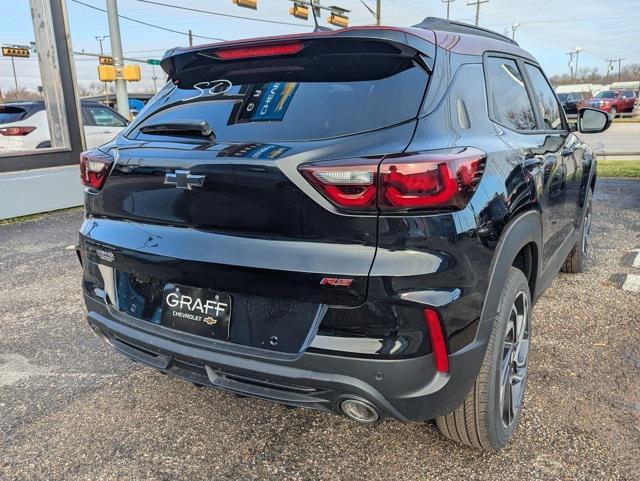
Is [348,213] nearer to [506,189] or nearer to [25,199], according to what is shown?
[506,189]

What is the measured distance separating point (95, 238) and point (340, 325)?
1.21 meters

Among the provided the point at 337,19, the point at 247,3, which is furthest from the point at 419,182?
the point at 337,19

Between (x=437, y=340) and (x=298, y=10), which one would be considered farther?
(x=298, y=10)

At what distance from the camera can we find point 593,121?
3900 mm

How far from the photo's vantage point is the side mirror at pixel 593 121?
389cm

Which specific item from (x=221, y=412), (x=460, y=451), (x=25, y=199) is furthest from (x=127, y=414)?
(x=25, y=199)

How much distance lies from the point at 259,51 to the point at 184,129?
0.45 metres

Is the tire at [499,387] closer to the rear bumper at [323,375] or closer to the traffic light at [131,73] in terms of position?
the rear bumper at [323,375]

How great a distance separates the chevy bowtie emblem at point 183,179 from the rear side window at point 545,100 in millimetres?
2178

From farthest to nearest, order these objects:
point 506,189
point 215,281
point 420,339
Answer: point 506,189
point 215,281
point 420,339

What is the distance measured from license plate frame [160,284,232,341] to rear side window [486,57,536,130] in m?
1.42

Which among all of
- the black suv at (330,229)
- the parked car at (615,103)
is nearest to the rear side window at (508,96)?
the black suv at (330,229)

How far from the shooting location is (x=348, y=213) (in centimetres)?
174

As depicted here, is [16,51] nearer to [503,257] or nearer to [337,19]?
[503,257]
